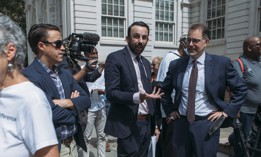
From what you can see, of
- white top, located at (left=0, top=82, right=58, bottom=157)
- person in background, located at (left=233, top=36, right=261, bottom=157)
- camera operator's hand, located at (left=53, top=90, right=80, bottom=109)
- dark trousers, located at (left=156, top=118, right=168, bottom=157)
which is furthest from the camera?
person in background, located at (left=233, top=36, right=261, bottom=157)

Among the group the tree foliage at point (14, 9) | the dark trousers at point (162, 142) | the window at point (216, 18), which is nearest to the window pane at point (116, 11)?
the window at point (216, 18)

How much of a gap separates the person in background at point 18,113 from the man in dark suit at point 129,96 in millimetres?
1712

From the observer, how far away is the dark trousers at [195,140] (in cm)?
303

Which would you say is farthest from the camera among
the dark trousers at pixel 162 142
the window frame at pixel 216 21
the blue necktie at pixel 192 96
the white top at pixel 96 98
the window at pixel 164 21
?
the window at pixel 164 21

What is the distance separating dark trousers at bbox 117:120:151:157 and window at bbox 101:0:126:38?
12924mm

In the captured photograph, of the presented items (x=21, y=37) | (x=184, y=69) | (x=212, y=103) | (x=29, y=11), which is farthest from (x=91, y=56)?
(x=29, y=11)

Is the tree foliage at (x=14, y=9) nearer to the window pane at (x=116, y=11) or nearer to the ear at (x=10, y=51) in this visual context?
the window pane at (x=116, y=11)

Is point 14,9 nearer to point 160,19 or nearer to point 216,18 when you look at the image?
point 160,19

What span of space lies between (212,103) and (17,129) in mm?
2232

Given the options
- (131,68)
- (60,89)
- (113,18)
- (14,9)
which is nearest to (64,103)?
(60,89)

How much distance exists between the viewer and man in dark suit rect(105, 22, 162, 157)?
3.16 metres

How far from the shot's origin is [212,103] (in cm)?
307

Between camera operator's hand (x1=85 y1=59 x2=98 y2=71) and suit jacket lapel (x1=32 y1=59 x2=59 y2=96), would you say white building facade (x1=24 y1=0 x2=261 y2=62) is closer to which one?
camera operator's hand (x1=85 y1=59 x2=98 y2=71)

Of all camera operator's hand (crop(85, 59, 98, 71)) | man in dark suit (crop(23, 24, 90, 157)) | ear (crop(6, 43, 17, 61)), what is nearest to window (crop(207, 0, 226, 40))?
camera operator's hand (crop(85, 59, 98, 71))
